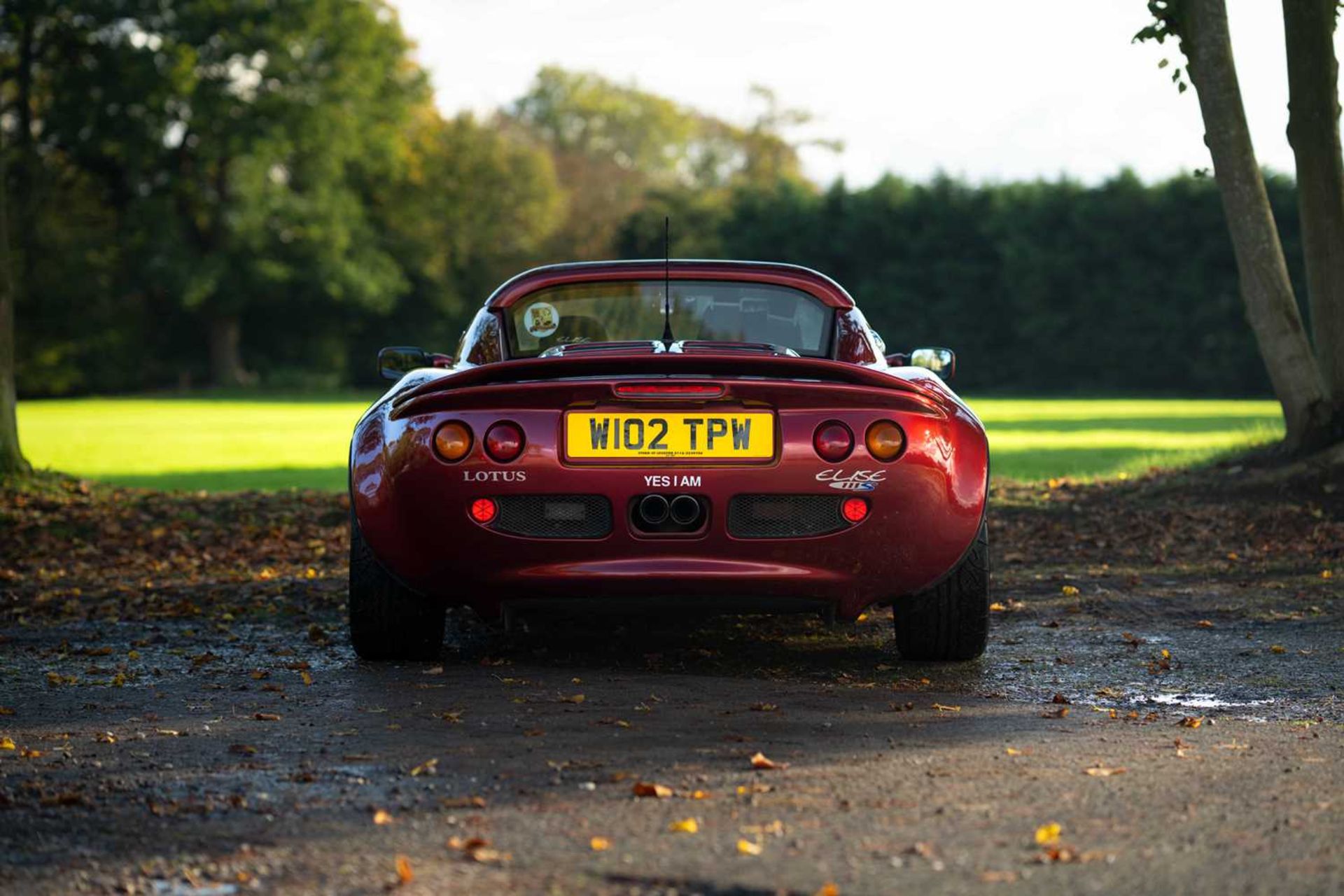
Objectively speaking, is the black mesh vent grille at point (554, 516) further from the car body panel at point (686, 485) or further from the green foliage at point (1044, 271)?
the green foliage at point (1044, 271)

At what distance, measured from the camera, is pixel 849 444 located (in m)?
5.21

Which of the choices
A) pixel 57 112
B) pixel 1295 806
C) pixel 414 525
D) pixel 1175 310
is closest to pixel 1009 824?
A: pixel 1295 806

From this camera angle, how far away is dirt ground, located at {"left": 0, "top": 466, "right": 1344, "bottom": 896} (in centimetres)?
319

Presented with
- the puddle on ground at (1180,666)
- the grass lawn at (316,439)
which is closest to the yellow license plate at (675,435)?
the puddle on ground at (1180,666)

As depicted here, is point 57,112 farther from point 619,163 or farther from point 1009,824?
point 1009,824

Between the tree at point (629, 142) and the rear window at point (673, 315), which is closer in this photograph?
the rear window at point (673, 315)

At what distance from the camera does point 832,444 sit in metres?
5.20

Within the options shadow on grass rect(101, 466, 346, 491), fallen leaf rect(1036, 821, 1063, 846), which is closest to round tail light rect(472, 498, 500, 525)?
fallen leaf rect(1036, 821, 1063, 846)

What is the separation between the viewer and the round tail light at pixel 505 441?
5.21 metres

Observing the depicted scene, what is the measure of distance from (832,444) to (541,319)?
1.60 metres

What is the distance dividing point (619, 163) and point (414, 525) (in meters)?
71.2

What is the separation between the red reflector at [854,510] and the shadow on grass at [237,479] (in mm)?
9431

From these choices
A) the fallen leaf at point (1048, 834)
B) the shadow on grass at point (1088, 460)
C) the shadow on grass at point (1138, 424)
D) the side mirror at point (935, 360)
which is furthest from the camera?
the shadow on grass at point (1138, 424)

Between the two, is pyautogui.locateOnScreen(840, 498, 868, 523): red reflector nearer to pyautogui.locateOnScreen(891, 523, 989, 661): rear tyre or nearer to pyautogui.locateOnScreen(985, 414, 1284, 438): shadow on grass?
pyautogui.locateOnScreen(891, 523, 989, 661): rear tyre
